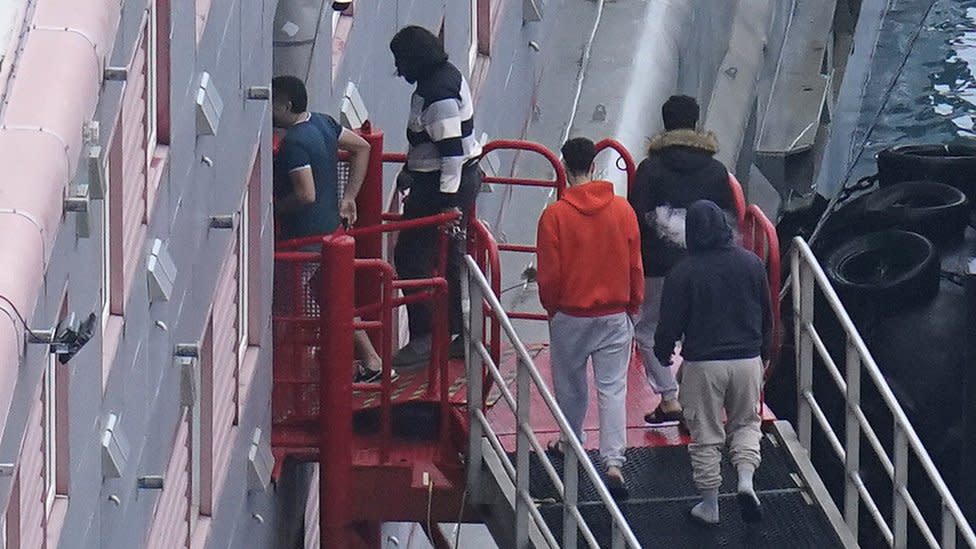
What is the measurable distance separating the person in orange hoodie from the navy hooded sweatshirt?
0.21 metres

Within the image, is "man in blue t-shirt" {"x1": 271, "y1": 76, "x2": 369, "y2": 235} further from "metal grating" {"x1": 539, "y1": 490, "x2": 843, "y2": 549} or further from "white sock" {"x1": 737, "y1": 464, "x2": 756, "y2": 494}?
"white sock" {"x1": 737, "y1": 464, "x2": 756, "y2": 494}

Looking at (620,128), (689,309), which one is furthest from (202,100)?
(620,128)

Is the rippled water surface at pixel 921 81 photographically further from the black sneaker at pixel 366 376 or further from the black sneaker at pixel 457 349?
the black sneaker at pixel 366 376

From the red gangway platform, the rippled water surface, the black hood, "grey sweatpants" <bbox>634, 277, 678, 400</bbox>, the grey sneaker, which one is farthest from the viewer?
the rippled water surface

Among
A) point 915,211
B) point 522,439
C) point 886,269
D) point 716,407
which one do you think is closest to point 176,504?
point 522,439

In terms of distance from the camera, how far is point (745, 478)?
11.8 meters

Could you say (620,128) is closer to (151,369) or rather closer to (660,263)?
(660,263)

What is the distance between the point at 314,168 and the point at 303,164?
57mm

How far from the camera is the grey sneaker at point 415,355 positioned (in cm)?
1288

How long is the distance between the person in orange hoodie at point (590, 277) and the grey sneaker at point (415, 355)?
132 cm

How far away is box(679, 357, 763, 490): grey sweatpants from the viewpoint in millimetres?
11445

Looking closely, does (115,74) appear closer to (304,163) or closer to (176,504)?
(176,504)

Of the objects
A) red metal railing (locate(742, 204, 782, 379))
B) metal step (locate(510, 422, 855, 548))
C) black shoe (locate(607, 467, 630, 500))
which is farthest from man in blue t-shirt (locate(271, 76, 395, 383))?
red metal railing (locate(742, 204, 782, 379))

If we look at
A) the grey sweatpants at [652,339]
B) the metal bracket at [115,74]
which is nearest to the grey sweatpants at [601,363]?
the grey sweatpants at [652,339]
